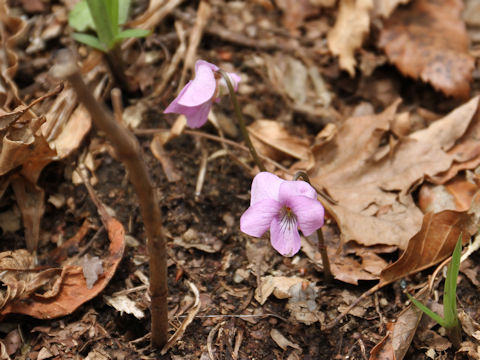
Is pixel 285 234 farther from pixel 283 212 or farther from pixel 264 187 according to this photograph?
pixel 264 187

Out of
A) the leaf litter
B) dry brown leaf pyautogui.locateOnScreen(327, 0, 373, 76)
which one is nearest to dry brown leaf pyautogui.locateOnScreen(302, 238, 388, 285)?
the leaf litter

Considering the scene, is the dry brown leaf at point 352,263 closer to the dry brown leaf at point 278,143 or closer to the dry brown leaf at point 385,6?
the dry brown leaf at point 278,143

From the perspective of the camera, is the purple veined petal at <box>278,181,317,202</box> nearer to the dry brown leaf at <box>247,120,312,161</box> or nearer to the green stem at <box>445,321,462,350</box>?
the green stem at <box>445,321,462,350</box>

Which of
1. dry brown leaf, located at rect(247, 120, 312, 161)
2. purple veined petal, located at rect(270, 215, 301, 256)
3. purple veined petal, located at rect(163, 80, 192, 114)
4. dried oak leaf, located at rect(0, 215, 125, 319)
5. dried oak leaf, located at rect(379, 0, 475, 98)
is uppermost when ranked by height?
purple veined petal, located at rect(163, 80, 192, 114)

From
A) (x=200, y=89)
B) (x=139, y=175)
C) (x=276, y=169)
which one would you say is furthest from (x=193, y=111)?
(x=276, y=169)

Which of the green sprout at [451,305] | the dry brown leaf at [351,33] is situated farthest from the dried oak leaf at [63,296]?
the dry brown leaf at [351,33]
